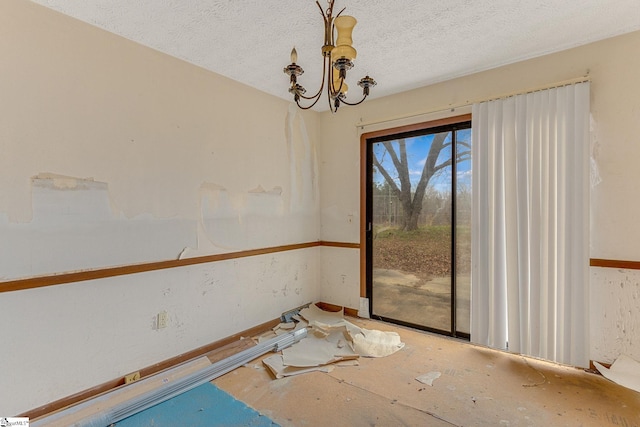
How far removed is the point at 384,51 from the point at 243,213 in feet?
6.03

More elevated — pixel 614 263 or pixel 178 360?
pixel 614 263

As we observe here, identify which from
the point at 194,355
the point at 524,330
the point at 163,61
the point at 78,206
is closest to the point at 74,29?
the point at 163,61

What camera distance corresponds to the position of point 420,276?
316 cm

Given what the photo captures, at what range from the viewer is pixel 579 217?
7.41 feet

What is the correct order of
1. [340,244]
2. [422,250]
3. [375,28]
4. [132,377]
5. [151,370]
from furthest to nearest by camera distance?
[340,244], [422,250], [151,370], [132,377], [375,28]

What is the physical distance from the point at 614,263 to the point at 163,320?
3.35 meters

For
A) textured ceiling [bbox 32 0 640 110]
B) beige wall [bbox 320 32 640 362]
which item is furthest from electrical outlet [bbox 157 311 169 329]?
beige wall [bbox 320 32 640 362]

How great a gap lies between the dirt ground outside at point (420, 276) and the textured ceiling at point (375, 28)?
61.0 inches

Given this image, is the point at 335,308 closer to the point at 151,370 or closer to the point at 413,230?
the point at 413,230

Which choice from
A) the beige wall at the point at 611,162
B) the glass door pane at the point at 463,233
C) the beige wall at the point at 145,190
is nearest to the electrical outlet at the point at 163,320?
the beige wall at the point at 145,190

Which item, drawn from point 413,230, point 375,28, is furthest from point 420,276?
point 375,28

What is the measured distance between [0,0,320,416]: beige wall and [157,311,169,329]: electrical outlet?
0.17 feet

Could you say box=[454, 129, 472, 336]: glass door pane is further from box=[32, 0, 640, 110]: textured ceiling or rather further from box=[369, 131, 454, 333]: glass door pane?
box=[32, 0, 640, 110]: textured ceiling

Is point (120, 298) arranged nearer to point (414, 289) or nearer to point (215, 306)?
point (215, 306)
